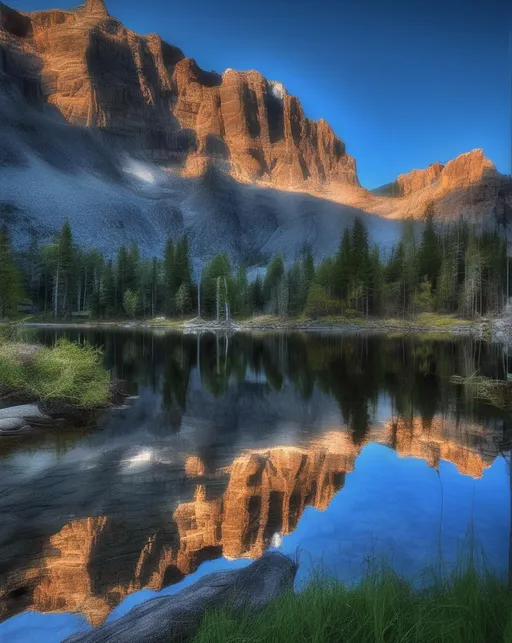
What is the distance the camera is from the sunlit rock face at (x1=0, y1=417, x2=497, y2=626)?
552 centimetres

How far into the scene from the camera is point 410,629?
3373 millimetres

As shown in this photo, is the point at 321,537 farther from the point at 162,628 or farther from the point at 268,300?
the point at 268,300

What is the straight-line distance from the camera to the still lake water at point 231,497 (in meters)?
5.80

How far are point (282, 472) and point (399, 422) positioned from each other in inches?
232

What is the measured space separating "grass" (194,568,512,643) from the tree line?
7622 cm

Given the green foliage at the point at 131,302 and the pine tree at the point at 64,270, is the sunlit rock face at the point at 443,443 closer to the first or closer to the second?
the green foliage at the point at 131,302

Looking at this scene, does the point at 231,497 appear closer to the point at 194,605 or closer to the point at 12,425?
the point at 194,605

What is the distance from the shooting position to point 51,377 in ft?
48.0

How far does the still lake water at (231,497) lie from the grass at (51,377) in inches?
49.2

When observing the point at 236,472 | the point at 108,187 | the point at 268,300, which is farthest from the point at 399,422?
the point at 108,187

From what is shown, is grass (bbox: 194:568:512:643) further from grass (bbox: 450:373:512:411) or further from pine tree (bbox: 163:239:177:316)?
pine tree (bbox: 163:239:177:316)

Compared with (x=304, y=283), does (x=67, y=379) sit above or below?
below

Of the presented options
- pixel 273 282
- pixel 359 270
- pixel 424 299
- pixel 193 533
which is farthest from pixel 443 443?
pixel 273 282

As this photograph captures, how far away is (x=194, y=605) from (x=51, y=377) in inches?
473
